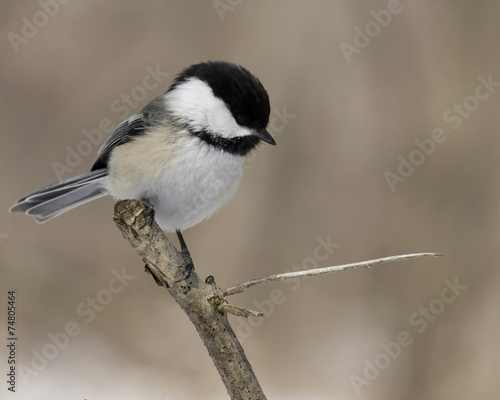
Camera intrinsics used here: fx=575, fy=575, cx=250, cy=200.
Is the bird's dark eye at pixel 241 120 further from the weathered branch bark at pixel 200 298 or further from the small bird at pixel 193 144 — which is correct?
the weathered branch bark at pixel 200 298

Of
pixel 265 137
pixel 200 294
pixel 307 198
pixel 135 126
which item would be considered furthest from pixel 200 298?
pixel 307 198

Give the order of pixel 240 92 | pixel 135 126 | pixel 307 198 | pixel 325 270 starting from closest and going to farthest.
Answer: pixel 325 270
pixel 240 92
pixel 135 126
pixel 307 198

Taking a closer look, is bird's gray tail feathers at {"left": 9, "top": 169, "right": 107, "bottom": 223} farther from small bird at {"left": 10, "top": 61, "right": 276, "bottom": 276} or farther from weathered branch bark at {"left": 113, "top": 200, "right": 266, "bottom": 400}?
weathered branch bark at {"left": 113, "top": 200, "right": 266, "bottom": 400}

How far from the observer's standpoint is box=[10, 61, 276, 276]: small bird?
1607 mm

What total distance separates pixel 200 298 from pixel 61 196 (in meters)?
0.64

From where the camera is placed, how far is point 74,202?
188 centimetres

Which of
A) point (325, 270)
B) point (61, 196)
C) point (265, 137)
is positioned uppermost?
point (61, 196)

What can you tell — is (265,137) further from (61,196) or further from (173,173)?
(61,196)

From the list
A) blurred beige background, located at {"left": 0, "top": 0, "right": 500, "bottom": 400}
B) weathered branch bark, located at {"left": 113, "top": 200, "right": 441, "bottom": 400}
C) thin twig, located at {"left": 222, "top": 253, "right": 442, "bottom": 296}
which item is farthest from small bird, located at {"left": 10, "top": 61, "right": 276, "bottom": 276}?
blurred beige background, located at {"left": 0, "top": 0, "right": 500, "bottom": 400}

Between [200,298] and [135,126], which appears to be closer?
[200,298]

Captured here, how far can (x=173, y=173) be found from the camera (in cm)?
162

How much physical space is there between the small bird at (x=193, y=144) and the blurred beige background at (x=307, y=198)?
1.20 metres

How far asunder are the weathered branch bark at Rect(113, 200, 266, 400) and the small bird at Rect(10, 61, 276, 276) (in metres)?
0.20

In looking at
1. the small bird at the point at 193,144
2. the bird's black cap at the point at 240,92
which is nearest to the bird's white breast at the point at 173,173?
the small bird at the point at 193,144
